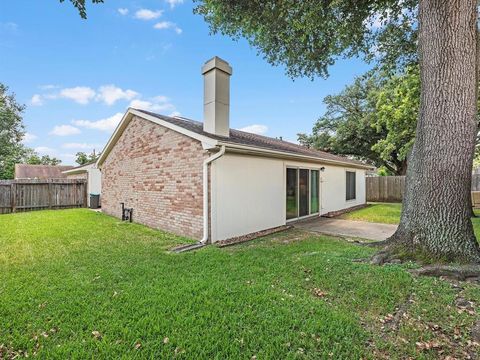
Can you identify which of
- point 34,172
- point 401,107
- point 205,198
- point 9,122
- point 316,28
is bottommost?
point 205,198

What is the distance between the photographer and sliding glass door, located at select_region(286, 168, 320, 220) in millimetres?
9086

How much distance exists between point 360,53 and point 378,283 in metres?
7.72

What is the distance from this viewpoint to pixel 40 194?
13305 millimetres

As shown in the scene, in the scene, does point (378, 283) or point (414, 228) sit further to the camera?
point (414, 228)

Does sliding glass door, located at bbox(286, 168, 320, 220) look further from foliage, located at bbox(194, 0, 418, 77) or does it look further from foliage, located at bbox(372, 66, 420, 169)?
foliage, located at bbox(372, 66, 420, 169)

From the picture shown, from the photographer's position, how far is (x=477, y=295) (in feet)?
10.4

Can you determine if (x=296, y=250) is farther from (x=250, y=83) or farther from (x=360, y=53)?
(x=250, y=83)

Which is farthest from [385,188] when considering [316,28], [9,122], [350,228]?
[9,122]

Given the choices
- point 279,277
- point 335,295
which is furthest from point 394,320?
point 279,277

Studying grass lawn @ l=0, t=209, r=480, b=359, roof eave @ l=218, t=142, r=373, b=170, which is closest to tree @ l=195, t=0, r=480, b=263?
grass lawn @ l=0, t=209, r=480, b=359

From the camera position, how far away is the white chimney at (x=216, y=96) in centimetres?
705

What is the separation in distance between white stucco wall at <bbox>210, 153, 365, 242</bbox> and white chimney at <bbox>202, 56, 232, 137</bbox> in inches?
45.3

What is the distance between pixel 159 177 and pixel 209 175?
2628mm

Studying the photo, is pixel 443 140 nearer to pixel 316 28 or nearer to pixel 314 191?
pixel 316 28
